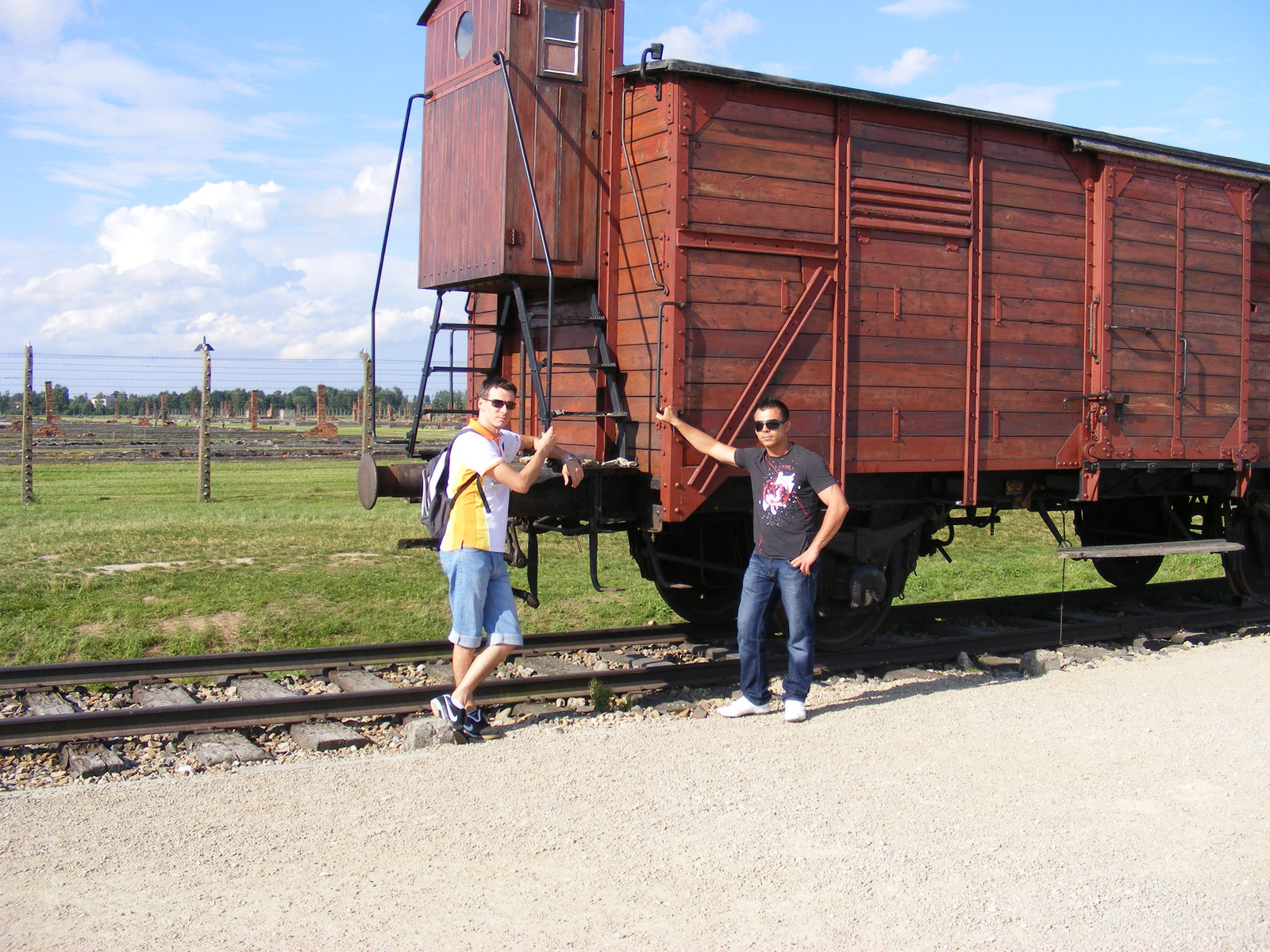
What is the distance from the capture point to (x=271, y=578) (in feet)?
34.6

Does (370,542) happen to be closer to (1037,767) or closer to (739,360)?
(739,360)

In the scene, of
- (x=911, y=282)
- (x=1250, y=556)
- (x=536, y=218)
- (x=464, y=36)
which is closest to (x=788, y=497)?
(x=911, y=282)

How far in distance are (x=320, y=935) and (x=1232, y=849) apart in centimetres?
343

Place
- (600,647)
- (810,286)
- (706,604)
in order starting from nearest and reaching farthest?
(810,286), (600,647), (706,604)

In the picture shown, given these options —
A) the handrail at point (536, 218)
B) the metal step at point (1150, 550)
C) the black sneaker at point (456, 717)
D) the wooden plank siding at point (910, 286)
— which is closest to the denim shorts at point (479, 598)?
the black sneaker at point (456, 717)

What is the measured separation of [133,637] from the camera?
28.5ft

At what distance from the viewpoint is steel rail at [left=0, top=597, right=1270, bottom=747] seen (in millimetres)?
5773

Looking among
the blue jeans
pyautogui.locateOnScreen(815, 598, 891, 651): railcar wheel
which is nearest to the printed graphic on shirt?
the blue jeans

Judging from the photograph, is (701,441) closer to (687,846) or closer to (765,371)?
(765,371)

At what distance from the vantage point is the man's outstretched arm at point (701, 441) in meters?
6.52

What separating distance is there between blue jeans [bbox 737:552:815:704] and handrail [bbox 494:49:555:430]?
1.56 metres

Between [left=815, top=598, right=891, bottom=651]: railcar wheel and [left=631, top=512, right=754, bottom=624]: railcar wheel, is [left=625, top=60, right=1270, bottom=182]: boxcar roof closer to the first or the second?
[left=631, top=512, right=754, bottom=624]: railcar wheel

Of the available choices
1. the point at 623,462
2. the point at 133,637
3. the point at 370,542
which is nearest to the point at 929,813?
the point at 623,462

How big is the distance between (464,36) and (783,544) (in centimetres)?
419
